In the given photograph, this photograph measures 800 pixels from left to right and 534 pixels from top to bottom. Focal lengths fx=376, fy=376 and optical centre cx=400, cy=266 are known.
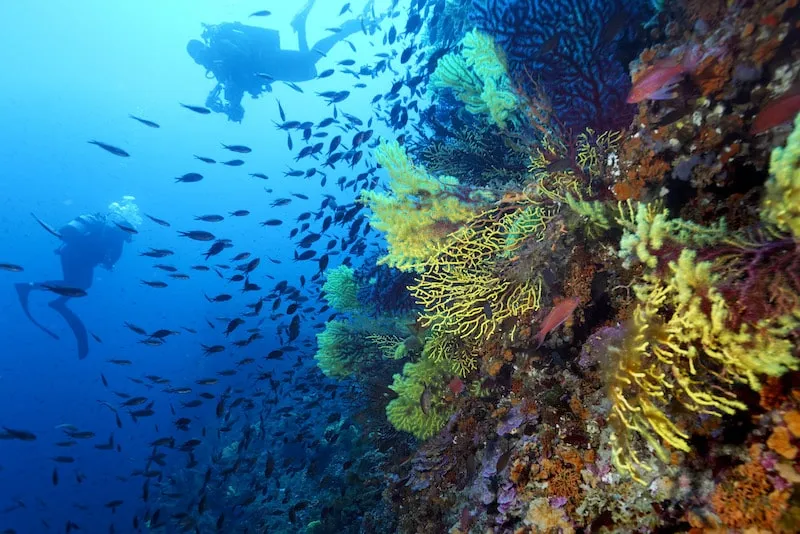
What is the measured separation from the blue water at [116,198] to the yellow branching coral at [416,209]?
62.2ft

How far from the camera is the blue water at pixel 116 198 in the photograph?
34.2m

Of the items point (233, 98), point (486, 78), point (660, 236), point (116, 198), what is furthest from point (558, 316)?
point (116, 198)

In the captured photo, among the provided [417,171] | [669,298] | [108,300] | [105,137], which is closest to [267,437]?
[417,171]

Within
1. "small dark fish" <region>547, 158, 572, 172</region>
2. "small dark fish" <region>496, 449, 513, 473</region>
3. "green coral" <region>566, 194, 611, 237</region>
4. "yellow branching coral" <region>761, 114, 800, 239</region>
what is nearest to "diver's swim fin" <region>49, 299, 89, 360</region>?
"small dark fish" <region>496, 449, 513, 473</region>

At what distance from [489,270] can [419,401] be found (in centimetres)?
235

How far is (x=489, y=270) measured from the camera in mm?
3590

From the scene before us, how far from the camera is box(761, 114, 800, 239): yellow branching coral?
1354mm

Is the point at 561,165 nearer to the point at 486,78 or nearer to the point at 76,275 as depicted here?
the point at 486,78

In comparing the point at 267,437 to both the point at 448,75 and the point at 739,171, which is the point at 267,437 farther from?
the point at 739,171

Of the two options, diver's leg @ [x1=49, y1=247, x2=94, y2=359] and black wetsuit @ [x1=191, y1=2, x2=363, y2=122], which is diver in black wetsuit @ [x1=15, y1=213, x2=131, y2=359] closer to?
diver's leg @ [x1=49, y1=247, x2=94, y2=359]

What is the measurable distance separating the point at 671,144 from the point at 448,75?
326 centimetres

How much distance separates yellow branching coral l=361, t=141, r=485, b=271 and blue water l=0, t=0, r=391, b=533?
18966 mm

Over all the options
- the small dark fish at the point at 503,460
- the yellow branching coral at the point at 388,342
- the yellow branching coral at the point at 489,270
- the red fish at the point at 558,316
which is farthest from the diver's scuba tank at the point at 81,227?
the red fish at the point at 558,316

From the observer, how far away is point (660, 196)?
2639mm
